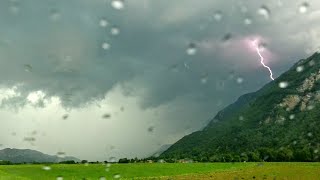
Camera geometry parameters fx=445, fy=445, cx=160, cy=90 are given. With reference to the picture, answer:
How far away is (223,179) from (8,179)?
101 feet

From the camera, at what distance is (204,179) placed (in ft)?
197

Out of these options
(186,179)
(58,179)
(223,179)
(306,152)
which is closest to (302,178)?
(223,179)

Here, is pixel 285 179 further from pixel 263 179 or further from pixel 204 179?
pixel 204 179

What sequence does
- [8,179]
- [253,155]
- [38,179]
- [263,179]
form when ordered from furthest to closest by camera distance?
[253,155] < [38,179] < [263,179] < [8,179]

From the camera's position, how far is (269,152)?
502 ft

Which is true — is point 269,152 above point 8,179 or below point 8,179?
above

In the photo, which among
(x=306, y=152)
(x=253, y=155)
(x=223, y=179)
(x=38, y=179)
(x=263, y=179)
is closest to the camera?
(x=263, y=179)

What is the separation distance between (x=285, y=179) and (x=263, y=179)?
3.48 metres

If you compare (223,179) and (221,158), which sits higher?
(221,158)

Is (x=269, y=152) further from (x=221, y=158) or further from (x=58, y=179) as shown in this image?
(x=58, y=179)

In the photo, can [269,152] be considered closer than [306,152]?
No

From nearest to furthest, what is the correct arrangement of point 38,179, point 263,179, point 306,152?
point 263,179 < point 38,179 < point 306,152

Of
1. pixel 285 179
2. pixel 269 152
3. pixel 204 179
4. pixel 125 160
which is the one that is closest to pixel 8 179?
pixel 204 179

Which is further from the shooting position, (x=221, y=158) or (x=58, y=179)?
(x=221, y=158)
